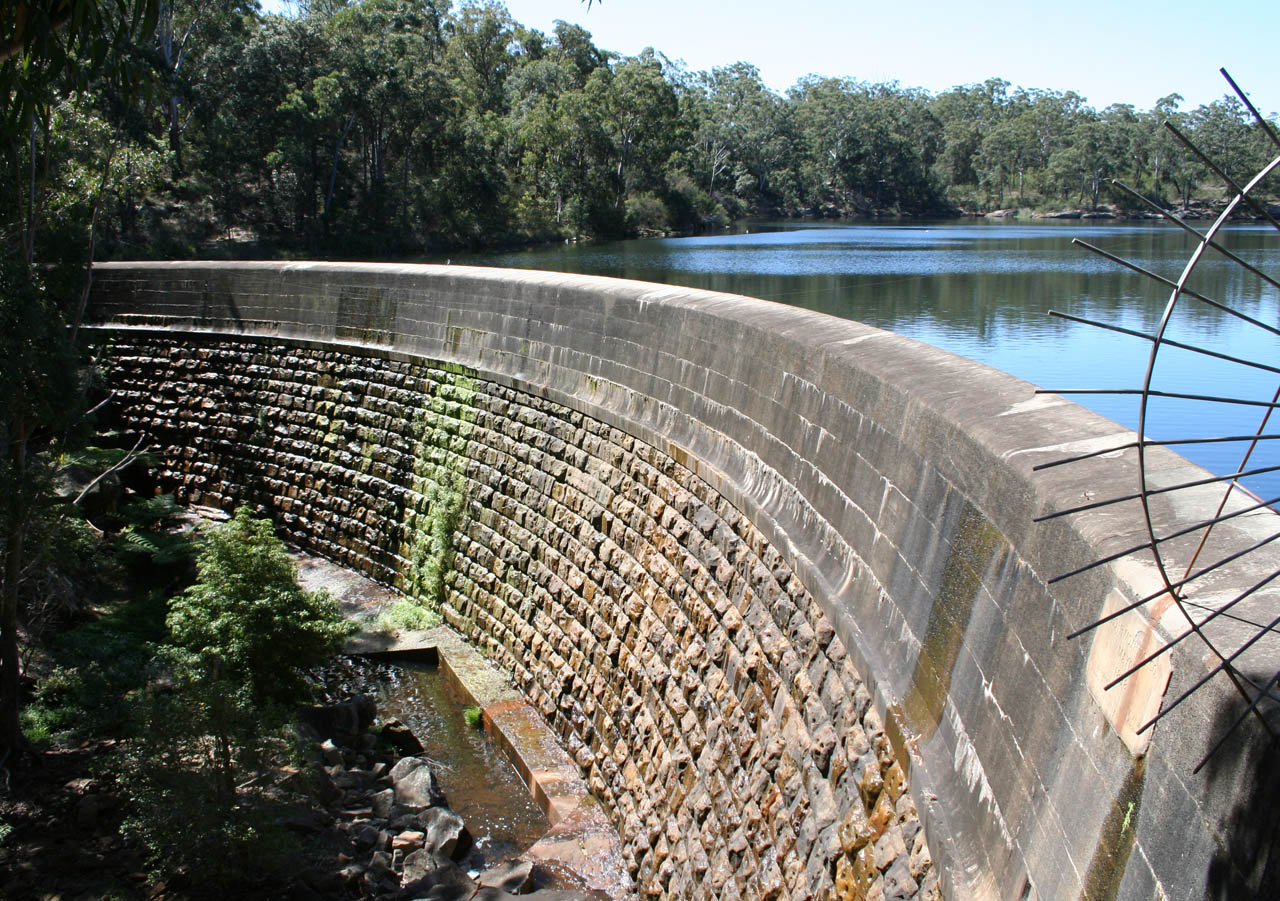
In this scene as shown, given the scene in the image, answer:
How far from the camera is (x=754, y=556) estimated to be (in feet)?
22.1

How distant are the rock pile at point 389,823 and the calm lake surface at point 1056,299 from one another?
6837mm

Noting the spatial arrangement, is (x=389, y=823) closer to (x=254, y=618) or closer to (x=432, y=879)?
(x=432, y=879)

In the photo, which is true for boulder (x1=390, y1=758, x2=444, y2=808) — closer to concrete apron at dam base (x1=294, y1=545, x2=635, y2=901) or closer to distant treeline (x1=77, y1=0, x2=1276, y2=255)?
concrete apron at dam base (x1=294, y1=545, x2=635, y2=901)

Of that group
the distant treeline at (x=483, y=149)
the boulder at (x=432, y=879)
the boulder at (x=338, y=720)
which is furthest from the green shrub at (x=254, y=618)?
the distant treeline at (x=483, y=149)

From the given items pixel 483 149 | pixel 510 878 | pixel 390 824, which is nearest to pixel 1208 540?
pixel 510 878

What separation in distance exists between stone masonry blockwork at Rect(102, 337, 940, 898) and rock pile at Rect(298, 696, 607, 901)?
3.46ft

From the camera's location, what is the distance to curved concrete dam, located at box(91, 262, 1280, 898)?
3217 millimetres

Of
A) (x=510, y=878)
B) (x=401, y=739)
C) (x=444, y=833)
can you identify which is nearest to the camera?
(x=510, y=878)

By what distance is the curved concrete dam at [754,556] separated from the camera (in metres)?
3.22

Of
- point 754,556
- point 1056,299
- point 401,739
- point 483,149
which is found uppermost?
point 483,149

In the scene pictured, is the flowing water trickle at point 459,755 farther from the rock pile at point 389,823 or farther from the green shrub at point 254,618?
the green shrub at point 254,618

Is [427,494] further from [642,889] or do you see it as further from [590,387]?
[642,889]

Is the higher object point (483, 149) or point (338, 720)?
point (483, 149)

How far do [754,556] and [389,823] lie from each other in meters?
3.53
